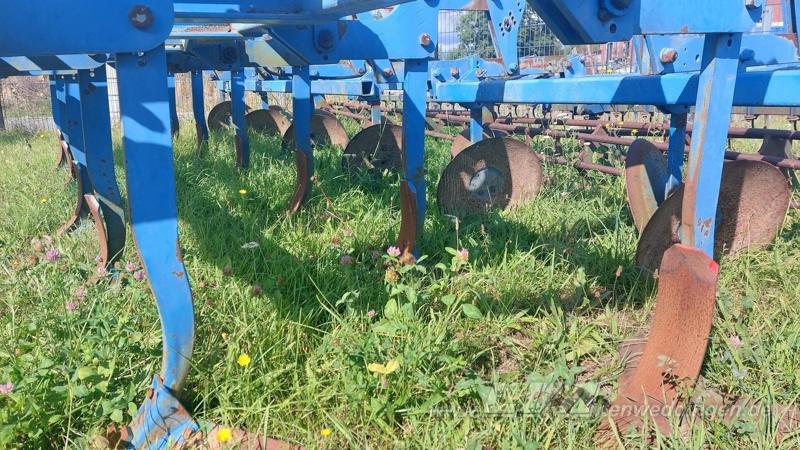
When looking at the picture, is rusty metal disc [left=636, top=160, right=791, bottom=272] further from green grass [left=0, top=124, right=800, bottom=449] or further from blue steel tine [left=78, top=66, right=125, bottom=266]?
blue steel tine [left=78, top=66, right=125, bottom=266]

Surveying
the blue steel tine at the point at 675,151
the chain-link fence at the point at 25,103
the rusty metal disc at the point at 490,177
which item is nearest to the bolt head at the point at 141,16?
the blue steel tine at the point at 675,151

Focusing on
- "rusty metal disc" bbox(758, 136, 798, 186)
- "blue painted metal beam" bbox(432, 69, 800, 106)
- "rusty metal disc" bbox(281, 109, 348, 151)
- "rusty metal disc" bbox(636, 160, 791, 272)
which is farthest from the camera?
"rusty metal disc" bbox(281, 109, 348, 151)

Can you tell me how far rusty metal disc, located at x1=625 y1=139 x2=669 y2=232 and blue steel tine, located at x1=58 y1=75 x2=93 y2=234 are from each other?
2421 mm

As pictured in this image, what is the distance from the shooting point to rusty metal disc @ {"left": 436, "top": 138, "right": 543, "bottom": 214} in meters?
3.32

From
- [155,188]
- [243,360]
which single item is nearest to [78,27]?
[155,188]

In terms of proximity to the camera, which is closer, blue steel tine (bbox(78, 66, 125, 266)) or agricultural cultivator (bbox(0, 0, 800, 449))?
agricultural cultivator (bbox(0, 0, 800, 449))

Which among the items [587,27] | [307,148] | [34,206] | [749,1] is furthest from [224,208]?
[749,1]

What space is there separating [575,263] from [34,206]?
2899 millimetres

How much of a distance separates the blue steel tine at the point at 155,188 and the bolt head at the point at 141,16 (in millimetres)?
59

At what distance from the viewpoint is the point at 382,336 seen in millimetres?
1760

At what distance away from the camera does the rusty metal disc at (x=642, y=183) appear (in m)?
2.50

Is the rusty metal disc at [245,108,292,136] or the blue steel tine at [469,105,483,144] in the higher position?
the blue steel tine at [469,105,483,144]

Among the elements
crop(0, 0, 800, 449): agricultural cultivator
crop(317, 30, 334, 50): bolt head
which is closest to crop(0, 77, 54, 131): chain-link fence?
crop(0, 0, 800, 449): agricultural cultivator

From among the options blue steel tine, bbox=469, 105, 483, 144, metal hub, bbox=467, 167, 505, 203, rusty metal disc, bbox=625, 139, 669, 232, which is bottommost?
metal hub, bbox=467, 167, 505, 203
